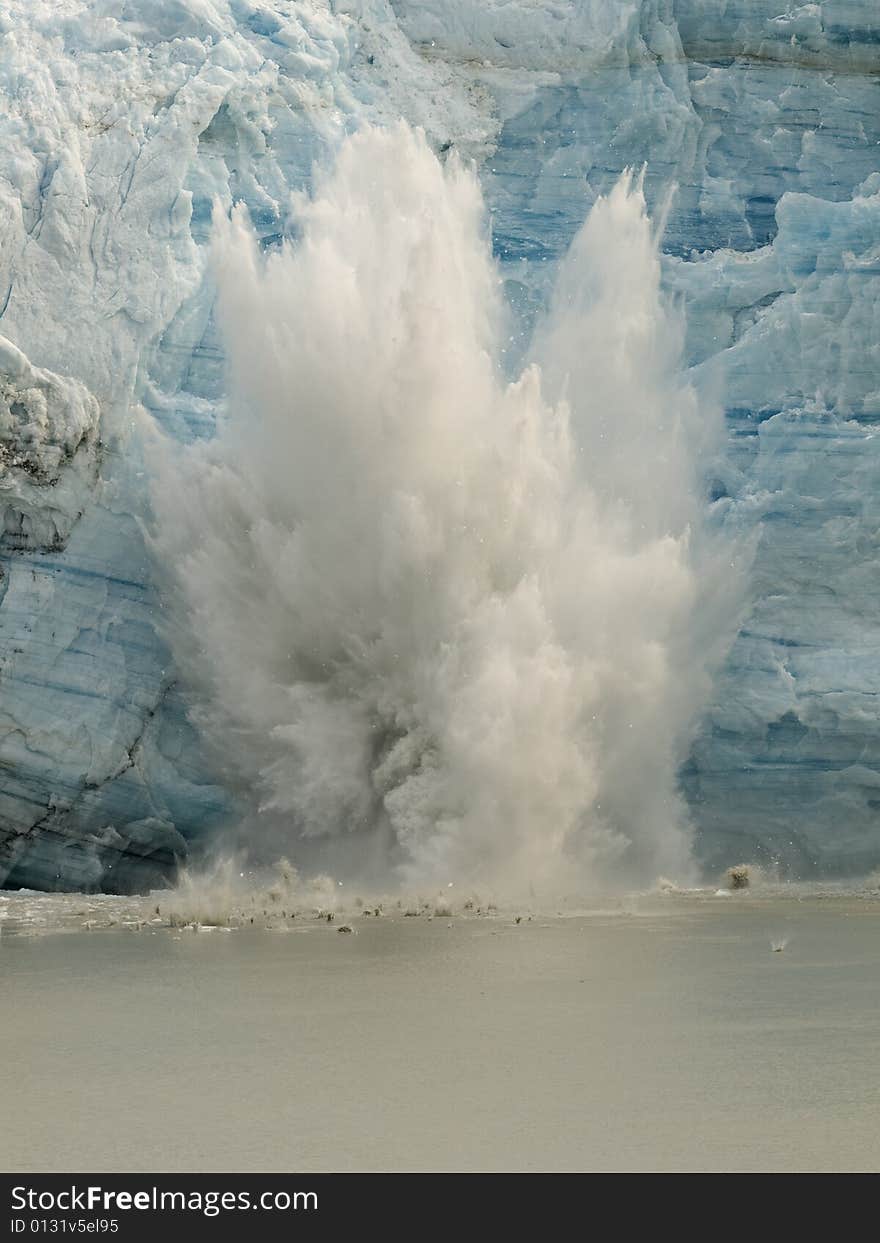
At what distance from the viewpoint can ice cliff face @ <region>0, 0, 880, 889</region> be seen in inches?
592

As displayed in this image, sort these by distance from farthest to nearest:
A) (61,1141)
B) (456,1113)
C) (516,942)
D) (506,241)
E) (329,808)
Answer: (506,241), (329,808), (516,942), (456,1113), (61,1141)

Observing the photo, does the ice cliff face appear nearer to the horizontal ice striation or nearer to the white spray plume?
the horizontal ice striation

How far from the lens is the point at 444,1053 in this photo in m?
6.56

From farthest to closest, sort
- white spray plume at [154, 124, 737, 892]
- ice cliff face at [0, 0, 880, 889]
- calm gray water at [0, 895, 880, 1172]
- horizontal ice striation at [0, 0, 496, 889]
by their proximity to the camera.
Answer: ice cliff face at [0, 0, 880, 889]
horizontal ice striation at [0, 0, 496, 889]
white spray plume at [154, 124, 737, 892]
calm gray water at [0, 895, 880, 1172]

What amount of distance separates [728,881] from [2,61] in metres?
10.4

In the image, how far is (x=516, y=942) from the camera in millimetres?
10156

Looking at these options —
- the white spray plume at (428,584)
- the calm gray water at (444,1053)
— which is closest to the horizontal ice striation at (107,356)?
the white spray plume at (428,584)

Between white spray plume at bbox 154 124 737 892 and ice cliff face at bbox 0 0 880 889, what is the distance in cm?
57

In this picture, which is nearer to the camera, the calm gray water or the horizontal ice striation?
the calm gray water

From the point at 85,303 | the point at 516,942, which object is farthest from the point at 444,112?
the point at 516,942

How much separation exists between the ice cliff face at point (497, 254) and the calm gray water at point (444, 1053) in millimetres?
4794

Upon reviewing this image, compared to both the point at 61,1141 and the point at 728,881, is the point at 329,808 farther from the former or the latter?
the point at 61,1141

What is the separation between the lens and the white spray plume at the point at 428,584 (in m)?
14.2

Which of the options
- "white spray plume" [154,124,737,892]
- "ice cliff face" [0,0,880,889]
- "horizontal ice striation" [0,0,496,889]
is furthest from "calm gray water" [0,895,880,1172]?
"ice cliff face" [0,0,880,889]
